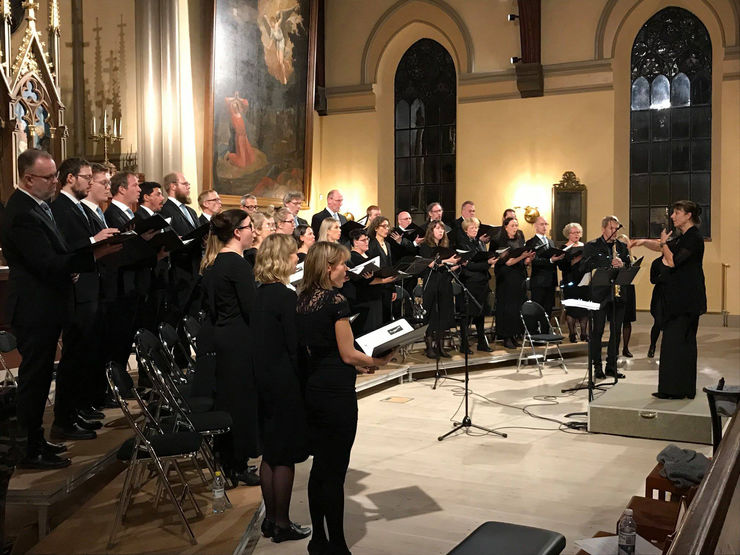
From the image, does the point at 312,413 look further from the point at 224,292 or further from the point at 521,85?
the point at 521,85

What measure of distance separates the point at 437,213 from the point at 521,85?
4807 millimetres

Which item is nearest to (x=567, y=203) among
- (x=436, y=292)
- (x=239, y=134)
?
(x=436, y=292)

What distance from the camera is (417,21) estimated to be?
15.9 meters

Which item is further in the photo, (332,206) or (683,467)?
(332,206)

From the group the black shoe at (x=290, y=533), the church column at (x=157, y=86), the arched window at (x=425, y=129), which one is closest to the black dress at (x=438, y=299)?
the church column at (x=157, y=86)

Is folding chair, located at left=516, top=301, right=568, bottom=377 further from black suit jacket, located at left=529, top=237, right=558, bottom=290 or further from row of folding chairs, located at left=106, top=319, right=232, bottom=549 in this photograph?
row of folding chairs, located at left=106, top=319, right=232, bottom=549

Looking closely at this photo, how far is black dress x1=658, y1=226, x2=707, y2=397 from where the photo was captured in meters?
7.02

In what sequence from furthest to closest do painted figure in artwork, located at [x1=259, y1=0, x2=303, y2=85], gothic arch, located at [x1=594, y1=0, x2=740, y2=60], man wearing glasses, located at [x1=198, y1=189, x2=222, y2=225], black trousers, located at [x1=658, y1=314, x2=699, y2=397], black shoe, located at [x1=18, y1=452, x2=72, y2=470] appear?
gothic arch, located at [x1=594, y1=0, x2=740, y2=60], painted figure in artwork, located at [x1=259, y1=0, x2=303, y2=85], man wearing glasses, located at [x1=198, y1=189, x2=222, y2=225], black trousers, located at [x1=658, y1=314, x2=699, y2=397], black shoe, located at [x1=18, y1=452, x2=72, y2=470]

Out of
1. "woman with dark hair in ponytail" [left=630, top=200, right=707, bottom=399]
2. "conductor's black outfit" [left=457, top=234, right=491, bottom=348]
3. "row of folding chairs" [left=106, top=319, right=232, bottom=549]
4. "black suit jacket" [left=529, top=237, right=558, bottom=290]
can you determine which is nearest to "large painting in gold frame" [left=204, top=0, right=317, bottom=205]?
"conductor's black outfit" [left=457, top=234, right=491, bottom=348]

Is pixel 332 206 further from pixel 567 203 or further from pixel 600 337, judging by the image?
pixel 567 203

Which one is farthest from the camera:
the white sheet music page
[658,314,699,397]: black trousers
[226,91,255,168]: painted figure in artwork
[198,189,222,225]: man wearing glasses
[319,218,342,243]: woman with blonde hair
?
[226,91,255,168]: painted figure in artwork

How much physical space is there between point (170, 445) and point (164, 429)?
0.66 m

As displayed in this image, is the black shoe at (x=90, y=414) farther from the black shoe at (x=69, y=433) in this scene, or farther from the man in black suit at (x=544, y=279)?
the man in black suit at (x=544, y=279)

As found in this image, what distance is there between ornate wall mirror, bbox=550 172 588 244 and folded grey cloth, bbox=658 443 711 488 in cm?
1025
